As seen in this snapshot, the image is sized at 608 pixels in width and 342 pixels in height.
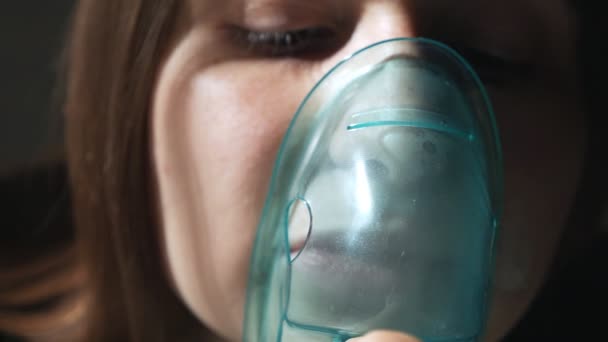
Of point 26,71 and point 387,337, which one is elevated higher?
point 387,337

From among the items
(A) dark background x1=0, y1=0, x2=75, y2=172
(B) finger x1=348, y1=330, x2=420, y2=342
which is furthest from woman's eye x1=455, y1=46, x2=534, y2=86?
(A) dark background x1=0, y1=0, x2=75, y2=172

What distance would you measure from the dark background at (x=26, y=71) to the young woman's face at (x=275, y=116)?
557 mm

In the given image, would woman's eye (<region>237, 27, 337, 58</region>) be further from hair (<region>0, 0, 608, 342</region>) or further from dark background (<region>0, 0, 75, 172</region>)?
dark background (<region>0, 0, 75, 172</region>)

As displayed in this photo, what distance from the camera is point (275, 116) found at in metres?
0.57

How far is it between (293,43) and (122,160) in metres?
0.22

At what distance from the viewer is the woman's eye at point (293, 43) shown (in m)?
0.59

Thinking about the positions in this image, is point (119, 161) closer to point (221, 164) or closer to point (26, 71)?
point (221, 164)

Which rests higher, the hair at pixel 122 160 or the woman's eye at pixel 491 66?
the woman's eye at pixel 491 66

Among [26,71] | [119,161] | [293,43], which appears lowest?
[26,71]

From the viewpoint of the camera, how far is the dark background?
1.09 meters

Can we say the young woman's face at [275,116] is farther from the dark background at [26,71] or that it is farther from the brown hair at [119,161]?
the dark background at [26,71]

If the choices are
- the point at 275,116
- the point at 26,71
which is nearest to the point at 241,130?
the point at 275,116

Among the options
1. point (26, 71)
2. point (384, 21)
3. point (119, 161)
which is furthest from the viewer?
point (26, 71)

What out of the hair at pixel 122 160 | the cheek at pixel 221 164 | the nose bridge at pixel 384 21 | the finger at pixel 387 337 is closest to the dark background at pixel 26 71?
the hair at pixel 122 160
